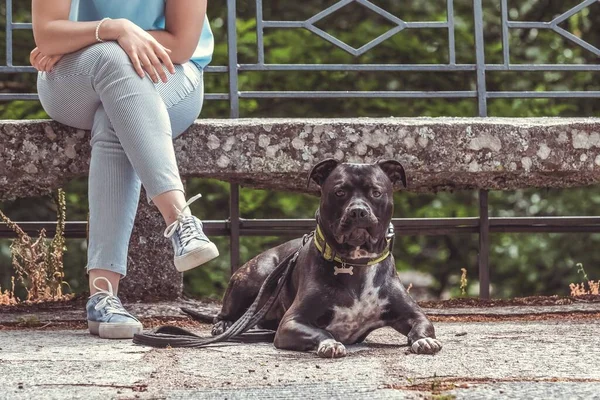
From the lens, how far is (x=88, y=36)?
4105mm

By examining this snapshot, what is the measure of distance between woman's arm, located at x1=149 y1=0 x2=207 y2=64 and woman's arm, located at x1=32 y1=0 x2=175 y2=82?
0.36 feet

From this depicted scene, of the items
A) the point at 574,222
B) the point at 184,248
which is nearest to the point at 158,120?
the point at 184,248

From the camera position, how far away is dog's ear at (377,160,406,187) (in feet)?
13.7

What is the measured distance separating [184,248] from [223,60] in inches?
160

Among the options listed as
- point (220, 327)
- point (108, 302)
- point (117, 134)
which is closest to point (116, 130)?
point (117, 134)

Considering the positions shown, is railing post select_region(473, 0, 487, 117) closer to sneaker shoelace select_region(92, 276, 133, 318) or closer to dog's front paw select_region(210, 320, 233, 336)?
dog's front paw select_region(210, 320, 233, 336)

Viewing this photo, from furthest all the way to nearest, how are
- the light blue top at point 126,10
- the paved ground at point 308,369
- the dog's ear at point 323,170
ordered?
the light blue top at point 126,10, the dog's ear at point 323,170, the paved ground at point 308,369

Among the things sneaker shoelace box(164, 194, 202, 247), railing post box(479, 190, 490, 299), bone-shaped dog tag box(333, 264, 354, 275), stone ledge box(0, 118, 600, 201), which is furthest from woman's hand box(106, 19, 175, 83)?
railing post box(479, 190, 490, 299)

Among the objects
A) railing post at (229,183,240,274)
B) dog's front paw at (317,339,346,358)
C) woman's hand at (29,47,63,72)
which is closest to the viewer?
dog's front paw at (317,339,346,358)

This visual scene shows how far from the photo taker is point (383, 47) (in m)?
7.56

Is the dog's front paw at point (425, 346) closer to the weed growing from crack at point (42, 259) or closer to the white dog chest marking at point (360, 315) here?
the white dog chest marking at point (360, 315)

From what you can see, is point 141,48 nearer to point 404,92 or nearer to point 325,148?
point 325,148

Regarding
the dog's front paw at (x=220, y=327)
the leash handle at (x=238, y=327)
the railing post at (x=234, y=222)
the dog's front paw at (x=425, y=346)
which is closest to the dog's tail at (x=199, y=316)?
the dog's front paw at (x=220, y=327)

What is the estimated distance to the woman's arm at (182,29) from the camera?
4.30 m
